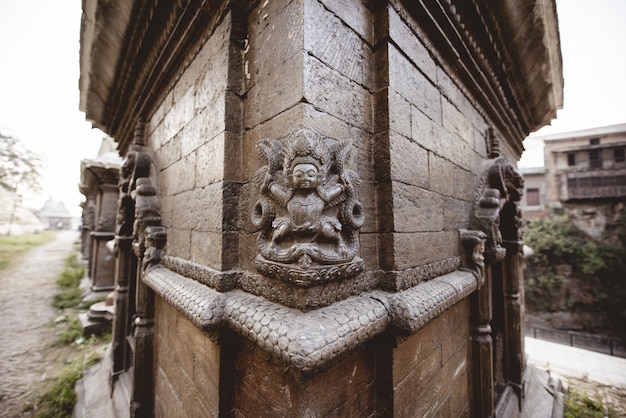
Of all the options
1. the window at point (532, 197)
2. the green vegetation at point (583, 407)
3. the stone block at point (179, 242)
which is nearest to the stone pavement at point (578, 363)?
the green vegetation at point (583, 407)

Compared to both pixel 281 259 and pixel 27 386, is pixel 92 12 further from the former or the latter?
pixel 27 386

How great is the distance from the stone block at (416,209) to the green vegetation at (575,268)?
18.8m

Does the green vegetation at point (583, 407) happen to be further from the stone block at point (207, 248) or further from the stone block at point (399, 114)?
the stone block at point (207, 248)

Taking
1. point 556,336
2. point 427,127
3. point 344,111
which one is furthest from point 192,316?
point 556,336

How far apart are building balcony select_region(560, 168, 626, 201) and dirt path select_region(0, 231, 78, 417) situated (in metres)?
26.8

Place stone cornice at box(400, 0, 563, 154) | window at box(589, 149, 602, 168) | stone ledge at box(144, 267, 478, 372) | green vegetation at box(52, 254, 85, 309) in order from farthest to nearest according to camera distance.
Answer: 1. window at box(589, 149, 602, 168)
2. green vegetation at box(52, 254, 85, 309)
3. stone cornice at box(400, 0, 563, 154)
4. stone ledge at box(144, 267, 478, 372)

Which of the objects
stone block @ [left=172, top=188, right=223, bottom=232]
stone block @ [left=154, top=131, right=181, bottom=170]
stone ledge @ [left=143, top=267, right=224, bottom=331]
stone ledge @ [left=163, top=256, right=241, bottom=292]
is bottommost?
stone ledge @ [left=143, top=267, right=224, bottom=331]

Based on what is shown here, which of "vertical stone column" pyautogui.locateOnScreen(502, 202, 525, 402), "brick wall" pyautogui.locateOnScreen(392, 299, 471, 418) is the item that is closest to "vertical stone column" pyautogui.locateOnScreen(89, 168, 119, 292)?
"brick wall" pyautogui.locateOnScreen(392, 299, 471, 418)

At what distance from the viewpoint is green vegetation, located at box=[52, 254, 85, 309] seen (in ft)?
25.8

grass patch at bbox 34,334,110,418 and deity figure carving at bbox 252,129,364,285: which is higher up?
deity figure carving at bbox 252,129,364,285

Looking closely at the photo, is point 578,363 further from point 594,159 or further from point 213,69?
point 594,159

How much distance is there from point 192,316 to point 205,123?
1.27 m

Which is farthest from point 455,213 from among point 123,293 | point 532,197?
point 532,197

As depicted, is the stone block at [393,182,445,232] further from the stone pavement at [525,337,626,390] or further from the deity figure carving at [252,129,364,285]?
the stone pavement at [525,337,626,390]
